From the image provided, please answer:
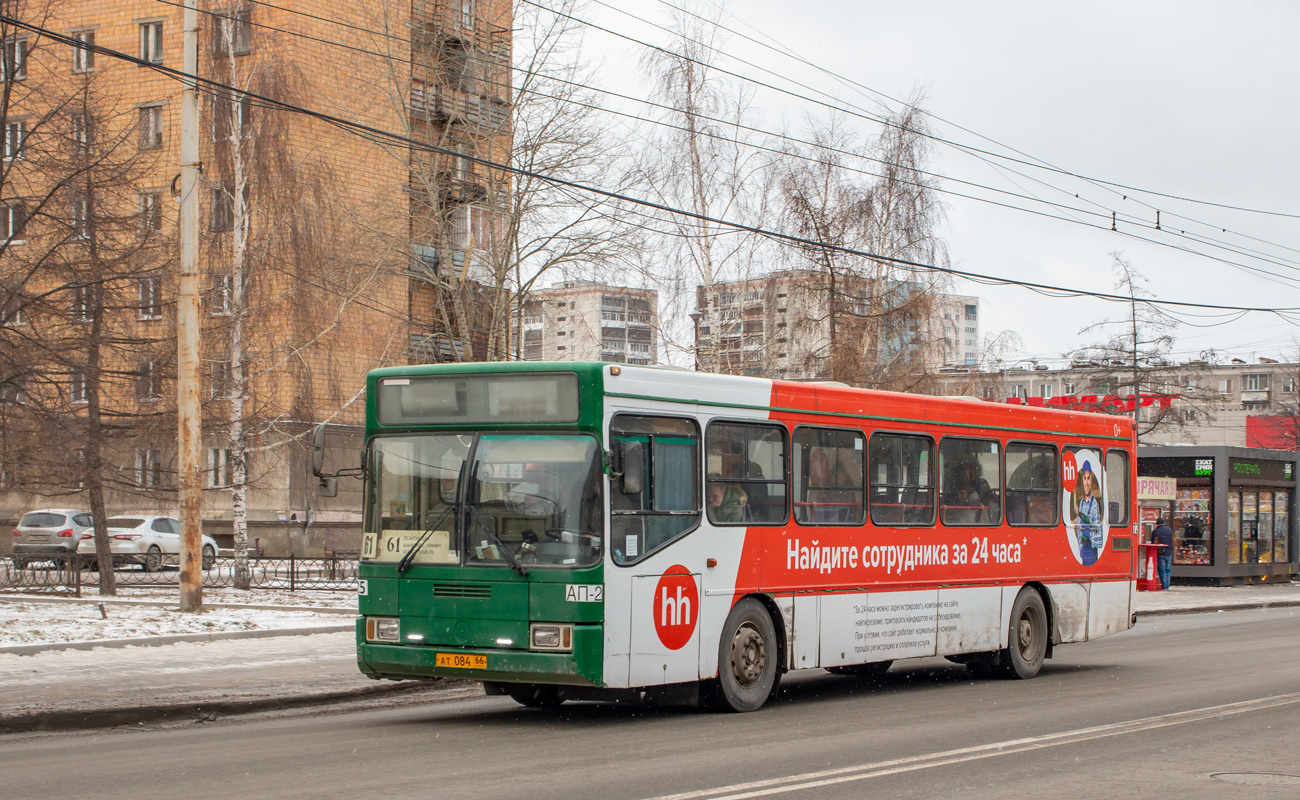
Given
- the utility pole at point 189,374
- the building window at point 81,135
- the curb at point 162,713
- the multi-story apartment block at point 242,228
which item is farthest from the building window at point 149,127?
the curb at point 162,713

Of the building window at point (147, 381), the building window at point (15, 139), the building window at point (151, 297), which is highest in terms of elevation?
Answer: the building window at point (15, 139)

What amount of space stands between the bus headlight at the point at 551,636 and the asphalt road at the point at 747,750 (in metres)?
0.64

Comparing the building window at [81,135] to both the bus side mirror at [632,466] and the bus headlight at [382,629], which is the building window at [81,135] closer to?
the bus headlight at [382,629]

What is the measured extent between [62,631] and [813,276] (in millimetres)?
24762

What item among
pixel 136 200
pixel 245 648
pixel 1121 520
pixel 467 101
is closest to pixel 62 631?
pixel 245 648

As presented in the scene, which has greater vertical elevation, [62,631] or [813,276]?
[813,276]

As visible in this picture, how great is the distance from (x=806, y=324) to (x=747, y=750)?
98.3 feet

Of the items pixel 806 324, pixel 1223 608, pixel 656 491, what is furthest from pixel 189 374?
pixel 806 324

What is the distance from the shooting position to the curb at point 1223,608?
28.2 meters

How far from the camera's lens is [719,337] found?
37.4m

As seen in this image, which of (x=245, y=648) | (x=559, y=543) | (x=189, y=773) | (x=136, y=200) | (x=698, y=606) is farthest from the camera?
(x=136, y=200)

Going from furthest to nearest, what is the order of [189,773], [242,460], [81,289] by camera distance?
[242,460] < [81,289] < [189,773]

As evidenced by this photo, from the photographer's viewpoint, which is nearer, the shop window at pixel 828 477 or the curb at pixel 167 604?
the shop window at pixel 828 477

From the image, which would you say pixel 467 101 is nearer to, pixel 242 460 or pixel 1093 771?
pixel 242 460
